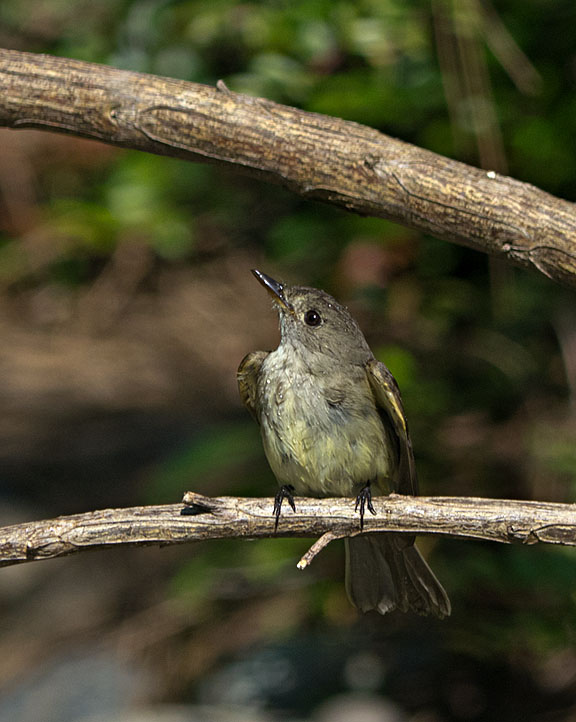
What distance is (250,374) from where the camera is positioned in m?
3.77

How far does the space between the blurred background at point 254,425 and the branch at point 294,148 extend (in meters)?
1.38

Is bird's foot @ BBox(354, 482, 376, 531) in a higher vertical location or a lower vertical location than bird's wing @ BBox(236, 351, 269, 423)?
lower

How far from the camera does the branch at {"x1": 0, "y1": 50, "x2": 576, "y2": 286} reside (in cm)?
303

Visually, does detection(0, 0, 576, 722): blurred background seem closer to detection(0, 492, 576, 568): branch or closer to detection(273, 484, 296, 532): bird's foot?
detection(273, 484, 296, 532): bird's foot

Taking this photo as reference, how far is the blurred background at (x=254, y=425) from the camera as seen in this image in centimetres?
464

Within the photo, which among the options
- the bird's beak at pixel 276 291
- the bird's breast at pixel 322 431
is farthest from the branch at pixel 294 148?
the bird's breast at pixel 322 431

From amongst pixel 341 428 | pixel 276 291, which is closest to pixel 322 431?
pixel 341 428

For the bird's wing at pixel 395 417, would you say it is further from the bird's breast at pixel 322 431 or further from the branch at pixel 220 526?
the branch at pixel 220 526

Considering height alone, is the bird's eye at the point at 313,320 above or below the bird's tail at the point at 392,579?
above

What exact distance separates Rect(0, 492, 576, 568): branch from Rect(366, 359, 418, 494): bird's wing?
68 cm

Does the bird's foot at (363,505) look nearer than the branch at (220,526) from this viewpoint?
No

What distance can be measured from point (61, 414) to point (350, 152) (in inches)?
179

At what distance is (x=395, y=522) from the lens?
280cm

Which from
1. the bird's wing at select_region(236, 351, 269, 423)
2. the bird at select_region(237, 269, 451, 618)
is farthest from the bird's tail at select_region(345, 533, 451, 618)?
the bird's wing at select_region(236, 351, 269, 423)
